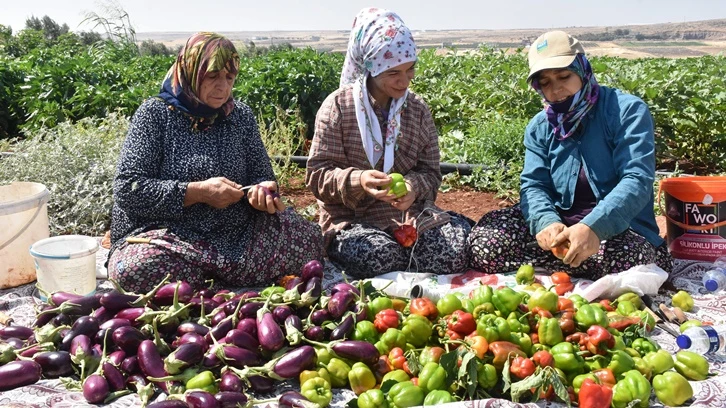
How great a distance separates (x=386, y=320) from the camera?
2.81 meters

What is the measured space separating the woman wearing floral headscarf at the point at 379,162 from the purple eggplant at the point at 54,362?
1.63 meters

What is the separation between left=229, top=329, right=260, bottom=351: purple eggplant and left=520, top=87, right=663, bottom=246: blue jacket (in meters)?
1.67

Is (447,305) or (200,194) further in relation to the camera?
(200,194)


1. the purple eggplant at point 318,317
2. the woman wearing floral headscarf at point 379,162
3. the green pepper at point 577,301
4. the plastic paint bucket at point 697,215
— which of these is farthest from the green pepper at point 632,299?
the purple eggplant at point 318,317

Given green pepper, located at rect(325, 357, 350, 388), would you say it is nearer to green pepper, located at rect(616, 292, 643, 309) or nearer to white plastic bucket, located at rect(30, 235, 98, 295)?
green pepper, located at rect(616, 292, 643, 309)

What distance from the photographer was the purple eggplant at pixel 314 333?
2.69 m

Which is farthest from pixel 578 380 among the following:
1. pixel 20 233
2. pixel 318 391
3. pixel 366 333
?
pixel 20 233

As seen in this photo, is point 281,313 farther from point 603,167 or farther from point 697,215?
point 697,215

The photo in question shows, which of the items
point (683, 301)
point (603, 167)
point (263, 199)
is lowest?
point (683, 301)

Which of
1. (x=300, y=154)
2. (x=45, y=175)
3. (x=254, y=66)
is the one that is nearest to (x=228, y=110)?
(x=45, y=175)

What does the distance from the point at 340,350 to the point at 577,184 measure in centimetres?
177

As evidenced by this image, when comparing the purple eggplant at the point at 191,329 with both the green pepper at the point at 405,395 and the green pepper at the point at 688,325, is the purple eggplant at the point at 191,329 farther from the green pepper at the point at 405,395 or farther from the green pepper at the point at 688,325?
the green pepper at the point at 688,325

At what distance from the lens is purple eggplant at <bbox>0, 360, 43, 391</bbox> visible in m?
2.52

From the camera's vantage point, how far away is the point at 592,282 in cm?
367
